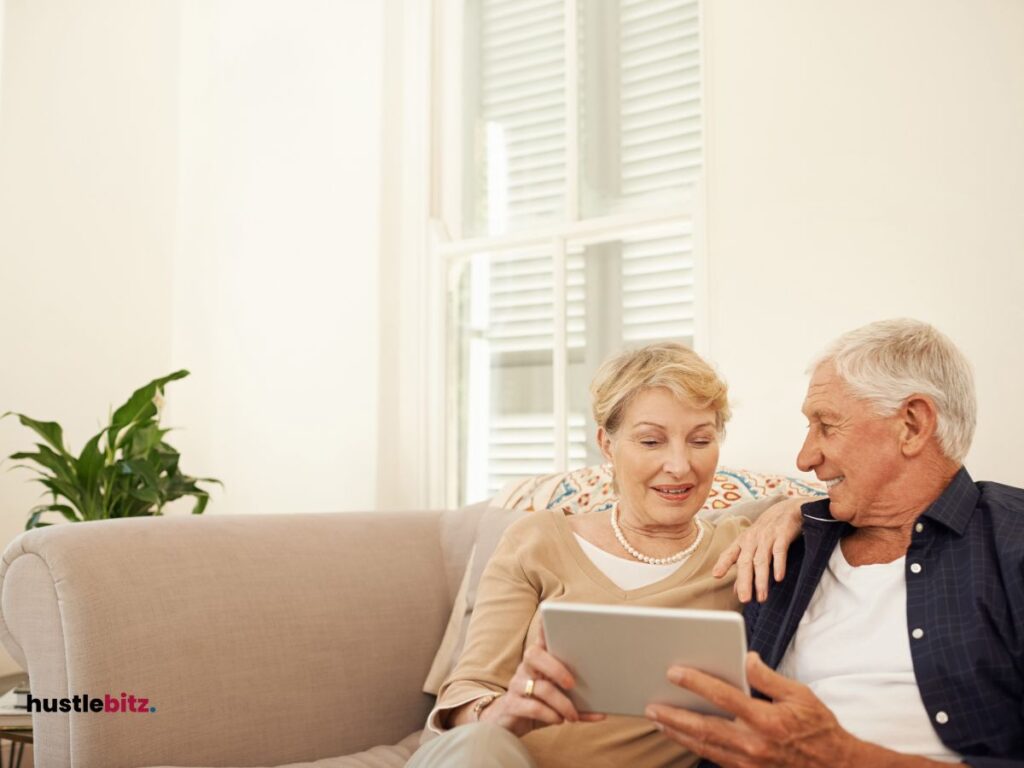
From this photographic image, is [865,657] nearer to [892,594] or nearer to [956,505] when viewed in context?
[892,594]

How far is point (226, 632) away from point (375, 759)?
0.34 m

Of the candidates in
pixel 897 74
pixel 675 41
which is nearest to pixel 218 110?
pixel 675 41

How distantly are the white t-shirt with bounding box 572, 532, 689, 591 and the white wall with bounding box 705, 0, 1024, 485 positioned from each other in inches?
30.5

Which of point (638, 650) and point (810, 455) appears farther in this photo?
point (810, 455)

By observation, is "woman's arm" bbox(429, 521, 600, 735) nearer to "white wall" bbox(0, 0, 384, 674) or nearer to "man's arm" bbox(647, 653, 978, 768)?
"man's arm" bbox(647, 653, 978, 768)

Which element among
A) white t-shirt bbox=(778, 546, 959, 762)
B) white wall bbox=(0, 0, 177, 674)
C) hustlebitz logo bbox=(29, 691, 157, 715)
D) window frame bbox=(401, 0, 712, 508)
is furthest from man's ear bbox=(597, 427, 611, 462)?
white wall bbox=(0, 0, 177, 674)

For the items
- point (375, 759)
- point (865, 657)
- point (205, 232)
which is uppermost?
point (205, 232)

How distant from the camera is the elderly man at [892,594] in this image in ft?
3.84

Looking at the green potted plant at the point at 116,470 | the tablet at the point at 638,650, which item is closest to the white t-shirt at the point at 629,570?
the tablet at the point at 638,650

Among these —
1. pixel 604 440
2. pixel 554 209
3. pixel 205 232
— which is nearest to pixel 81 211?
pixel 205 232

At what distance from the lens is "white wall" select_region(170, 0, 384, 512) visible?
3113 mm

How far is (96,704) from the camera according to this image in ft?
4.91

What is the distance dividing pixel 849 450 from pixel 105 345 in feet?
8.96

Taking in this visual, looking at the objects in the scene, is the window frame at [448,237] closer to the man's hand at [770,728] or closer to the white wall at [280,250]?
the white wall at [280,250]
